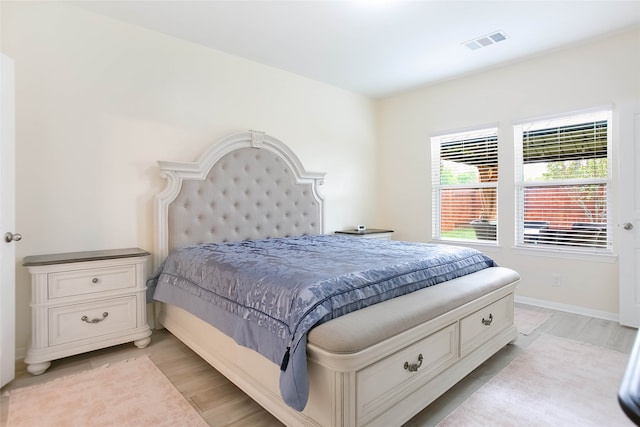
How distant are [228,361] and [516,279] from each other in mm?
2115

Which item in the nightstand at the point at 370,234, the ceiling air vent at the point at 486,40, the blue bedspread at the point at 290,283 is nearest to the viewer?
the blue bedspread at the point at 290,283

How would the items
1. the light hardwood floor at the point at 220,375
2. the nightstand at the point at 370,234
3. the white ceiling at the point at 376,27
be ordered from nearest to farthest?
the light hardwood floor at the point at 220,375, the white ceiling at the point at 376,27, the nightstand at the point at 370,234

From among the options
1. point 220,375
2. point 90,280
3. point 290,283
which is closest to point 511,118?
point 290,283

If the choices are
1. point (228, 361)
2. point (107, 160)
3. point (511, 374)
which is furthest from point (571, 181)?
point (107, 160)

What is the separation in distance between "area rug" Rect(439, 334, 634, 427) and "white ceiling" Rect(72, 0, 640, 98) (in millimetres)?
2612

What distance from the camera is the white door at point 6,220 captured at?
2.05 m

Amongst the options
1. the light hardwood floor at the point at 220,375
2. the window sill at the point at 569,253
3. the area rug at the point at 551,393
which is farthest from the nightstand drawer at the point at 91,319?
the window sill at the point at 569,253

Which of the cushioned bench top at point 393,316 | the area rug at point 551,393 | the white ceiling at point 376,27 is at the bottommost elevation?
the area rug at point 551,393

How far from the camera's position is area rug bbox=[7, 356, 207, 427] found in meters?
1.74

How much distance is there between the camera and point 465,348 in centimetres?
207

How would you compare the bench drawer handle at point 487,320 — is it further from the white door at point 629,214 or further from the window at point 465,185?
the window at point 465,185

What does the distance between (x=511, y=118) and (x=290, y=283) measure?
338 centimetres

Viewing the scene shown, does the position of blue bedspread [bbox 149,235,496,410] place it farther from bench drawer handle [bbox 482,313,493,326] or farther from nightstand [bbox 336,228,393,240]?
nightstand [bbox 336,228,393,240]

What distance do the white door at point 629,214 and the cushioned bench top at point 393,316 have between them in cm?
165
